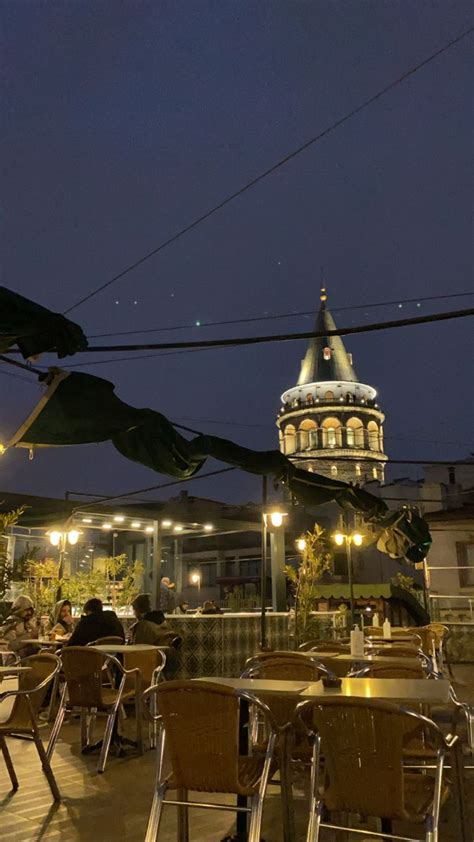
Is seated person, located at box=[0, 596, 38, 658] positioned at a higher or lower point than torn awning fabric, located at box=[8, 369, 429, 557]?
lower

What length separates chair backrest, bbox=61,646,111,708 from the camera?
5.70 metres

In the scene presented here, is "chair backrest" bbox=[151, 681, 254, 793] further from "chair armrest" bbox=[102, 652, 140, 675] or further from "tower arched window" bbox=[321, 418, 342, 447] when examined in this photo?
"tower arched window" bbox=[321, 418, 342, 447]

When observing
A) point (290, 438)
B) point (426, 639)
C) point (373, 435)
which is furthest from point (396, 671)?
point (290, 438)

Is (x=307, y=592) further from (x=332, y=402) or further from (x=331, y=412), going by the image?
(x=331, y=412)

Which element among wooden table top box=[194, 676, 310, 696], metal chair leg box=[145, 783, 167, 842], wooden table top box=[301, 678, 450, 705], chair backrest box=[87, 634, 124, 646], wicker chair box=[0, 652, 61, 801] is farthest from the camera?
chair backrest box=[87, 634, 124, 646]

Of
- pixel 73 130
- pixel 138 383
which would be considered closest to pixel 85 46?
pixel 73 130

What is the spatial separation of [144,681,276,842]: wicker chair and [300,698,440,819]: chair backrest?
0.39 meters

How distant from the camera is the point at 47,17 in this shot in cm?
1315

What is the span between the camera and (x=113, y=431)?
446 centimetres

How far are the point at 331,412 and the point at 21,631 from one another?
6089 centimetres

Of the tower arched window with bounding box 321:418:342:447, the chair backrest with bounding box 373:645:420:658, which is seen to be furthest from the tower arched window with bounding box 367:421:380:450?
the chair backrest with bounding box 373:645:420:658

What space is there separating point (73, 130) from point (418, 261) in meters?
62.2

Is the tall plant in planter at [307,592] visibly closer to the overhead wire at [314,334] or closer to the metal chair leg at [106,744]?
the metal chair leg at [106,744]

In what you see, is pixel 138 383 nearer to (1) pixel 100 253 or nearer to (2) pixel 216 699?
(1) pixel 100 253
